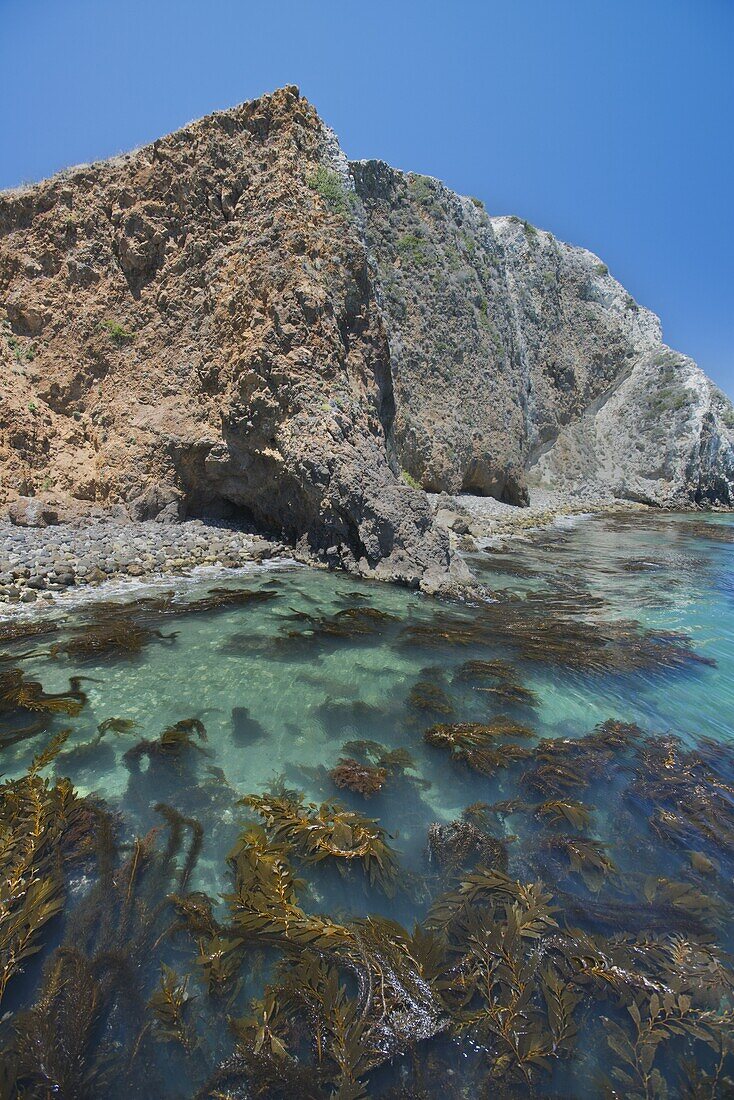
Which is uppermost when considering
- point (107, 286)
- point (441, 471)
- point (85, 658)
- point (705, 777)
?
point (107, 286)

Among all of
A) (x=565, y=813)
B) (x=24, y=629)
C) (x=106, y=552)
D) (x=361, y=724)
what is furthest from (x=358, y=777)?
(x=106, y=552)

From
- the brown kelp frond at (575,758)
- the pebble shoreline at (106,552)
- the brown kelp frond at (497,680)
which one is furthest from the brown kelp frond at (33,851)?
the pebble shoreline at (106,552)

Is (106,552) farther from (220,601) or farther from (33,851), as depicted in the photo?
(33,851)

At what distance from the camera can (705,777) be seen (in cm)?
506

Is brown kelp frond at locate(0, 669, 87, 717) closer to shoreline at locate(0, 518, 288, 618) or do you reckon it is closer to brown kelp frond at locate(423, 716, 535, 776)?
shoreline at locate(0, 518, 288, 618)

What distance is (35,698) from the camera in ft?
19.6

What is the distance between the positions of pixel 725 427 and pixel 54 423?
5698 centimetres

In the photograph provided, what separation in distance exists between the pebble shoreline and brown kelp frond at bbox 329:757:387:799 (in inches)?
304

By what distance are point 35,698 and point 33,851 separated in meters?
2.75

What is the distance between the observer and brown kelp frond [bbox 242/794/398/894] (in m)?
3.89

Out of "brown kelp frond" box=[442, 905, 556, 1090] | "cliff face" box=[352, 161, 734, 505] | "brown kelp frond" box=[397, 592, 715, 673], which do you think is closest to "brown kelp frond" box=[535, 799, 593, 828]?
"brown kelp frond" box=[442, 905, 556, 1090]

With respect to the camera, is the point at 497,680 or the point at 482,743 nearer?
the point at 482,743

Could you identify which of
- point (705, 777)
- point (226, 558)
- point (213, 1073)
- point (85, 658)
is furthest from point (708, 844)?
point (226, 558)

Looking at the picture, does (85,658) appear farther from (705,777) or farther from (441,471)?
(441,471)
